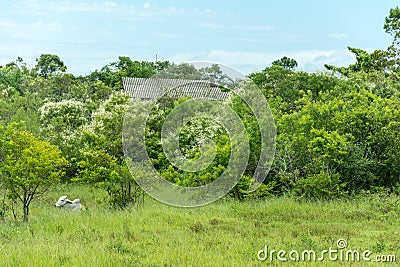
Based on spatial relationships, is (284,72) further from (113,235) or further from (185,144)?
(113,235)

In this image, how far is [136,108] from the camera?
36.2 ft

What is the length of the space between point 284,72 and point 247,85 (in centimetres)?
368

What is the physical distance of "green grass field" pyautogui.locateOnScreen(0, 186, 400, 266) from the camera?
5387 millimetres

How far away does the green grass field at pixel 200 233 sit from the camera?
5387mm

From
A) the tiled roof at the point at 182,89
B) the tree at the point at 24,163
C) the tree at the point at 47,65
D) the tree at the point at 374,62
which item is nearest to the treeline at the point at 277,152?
the tree at the point at 24,163

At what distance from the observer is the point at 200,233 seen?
6629 millimetres

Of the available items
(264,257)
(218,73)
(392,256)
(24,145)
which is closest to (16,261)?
(264,257)

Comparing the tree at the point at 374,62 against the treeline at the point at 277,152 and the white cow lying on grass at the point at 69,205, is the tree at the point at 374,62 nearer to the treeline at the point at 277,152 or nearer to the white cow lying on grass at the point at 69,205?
the treeline at the point at 277,152

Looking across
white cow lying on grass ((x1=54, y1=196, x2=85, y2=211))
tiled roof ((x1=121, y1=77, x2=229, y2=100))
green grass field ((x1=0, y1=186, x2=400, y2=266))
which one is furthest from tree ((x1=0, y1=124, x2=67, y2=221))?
tiled roof ((x1=121, y1=77, x2=229, y2=100))

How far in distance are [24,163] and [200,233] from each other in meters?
3.26

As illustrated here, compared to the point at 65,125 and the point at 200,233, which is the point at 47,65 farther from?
the point at 200,233

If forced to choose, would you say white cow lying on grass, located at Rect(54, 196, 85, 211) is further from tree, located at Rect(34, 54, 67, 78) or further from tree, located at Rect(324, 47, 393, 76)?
tree, located at Rect(34, 54, 67, 78)

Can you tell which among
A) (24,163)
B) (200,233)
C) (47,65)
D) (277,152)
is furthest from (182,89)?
(47,65)

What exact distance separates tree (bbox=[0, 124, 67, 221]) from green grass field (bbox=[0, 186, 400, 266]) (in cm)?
58
